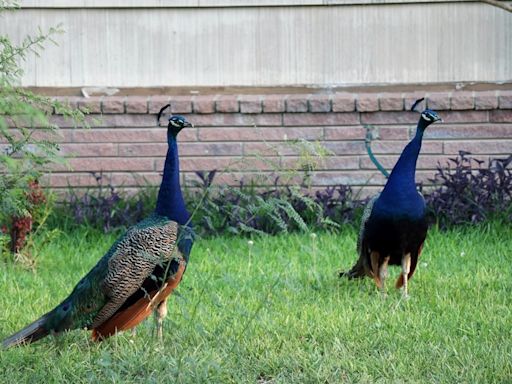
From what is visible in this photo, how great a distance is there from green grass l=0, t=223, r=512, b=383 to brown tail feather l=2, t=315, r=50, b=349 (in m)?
0.09

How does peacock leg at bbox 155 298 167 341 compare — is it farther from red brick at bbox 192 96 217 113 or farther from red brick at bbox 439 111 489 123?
red brick at bbox 439 111 489 123

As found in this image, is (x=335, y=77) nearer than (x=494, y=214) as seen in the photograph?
No

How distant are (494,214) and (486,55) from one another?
1285 millimetres

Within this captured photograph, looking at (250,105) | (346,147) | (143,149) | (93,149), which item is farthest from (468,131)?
(93,149)

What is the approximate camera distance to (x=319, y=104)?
846 cm

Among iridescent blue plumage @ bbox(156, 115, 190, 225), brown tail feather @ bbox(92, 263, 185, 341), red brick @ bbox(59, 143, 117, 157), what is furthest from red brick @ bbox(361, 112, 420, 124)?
brown tail feather @ bbox(92, 263, 185, 341)

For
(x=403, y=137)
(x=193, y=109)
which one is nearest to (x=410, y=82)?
(x=403, y=137)

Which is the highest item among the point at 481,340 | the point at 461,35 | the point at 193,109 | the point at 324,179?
the point at 461,35

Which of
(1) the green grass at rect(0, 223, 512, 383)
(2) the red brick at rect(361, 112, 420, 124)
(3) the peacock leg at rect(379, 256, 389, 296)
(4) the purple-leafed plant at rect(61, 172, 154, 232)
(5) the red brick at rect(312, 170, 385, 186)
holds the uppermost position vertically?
(2) the red brick at rect(361, 112, 420, 124)

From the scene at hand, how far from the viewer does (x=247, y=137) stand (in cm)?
851

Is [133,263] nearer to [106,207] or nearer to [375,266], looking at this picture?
[375,266]

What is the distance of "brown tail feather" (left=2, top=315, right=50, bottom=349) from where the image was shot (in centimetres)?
512

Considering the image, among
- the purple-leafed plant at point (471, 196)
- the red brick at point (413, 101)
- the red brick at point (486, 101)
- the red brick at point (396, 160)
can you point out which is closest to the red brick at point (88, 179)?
the red brick at point (396, 160)

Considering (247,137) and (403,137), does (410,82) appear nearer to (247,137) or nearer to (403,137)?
(403,137)
